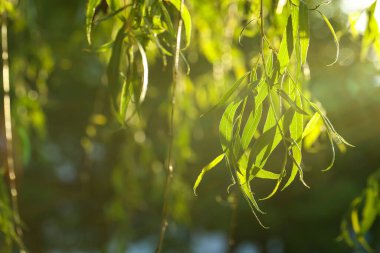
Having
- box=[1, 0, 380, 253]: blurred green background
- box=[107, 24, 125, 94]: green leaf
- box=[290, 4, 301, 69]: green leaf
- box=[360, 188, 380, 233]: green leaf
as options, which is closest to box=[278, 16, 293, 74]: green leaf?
box=[290, 4, 301, 69]: green leaf

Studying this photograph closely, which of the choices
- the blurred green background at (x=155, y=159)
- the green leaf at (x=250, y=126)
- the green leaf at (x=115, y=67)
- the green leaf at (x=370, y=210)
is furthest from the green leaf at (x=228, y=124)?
the blurred green background at (x=155, y=159)

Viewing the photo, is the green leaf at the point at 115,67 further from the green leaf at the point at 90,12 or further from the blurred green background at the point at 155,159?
the blurred green background at the point at 155,159

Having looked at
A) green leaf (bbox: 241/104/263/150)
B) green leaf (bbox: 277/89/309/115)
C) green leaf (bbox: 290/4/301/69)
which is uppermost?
green leaf (bbox: 290/4/301/69)

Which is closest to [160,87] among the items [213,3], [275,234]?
[275,234]

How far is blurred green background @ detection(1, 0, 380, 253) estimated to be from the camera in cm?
187

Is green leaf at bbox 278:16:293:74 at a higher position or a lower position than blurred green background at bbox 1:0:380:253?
higher

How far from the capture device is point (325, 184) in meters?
4.02

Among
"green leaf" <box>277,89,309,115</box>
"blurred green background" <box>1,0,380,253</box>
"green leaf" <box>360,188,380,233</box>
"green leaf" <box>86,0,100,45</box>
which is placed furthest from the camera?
"blurred green background" <box>1,0,380,253</box>

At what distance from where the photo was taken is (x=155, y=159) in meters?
2.17

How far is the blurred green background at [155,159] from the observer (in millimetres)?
1866

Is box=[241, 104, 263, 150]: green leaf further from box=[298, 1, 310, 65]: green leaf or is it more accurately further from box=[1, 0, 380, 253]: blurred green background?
box=[1, 0, 380, 253]: blurred green background

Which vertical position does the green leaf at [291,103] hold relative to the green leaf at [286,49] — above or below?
below

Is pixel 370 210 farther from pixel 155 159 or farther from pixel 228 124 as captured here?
pixel 155 159

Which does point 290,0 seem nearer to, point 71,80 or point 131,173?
point 131,173
